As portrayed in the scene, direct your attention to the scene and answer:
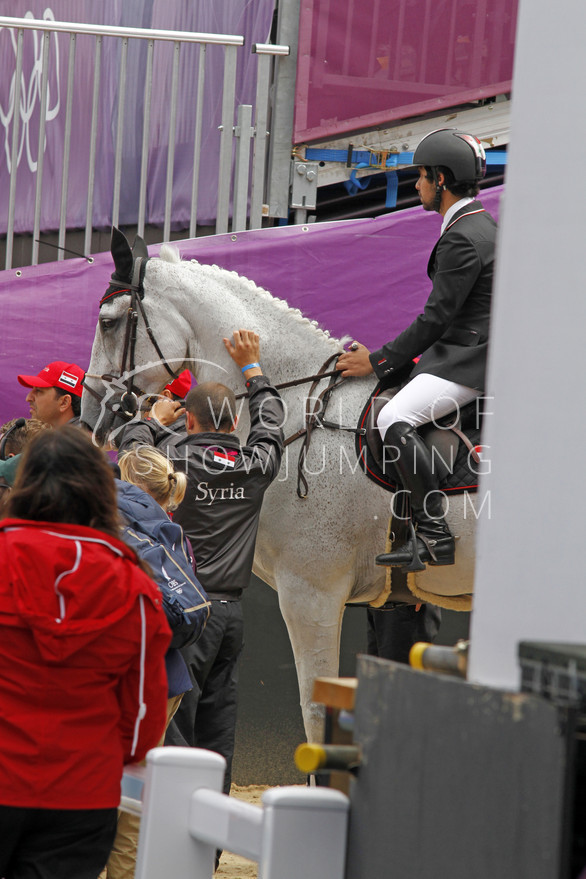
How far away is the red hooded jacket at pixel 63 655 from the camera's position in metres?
2.02

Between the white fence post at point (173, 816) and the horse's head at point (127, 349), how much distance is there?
3367 mm

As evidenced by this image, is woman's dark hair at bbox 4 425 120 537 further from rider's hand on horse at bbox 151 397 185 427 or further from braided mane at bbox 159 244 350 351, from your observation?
rider's hand on horse at bbox 151 397 185 427

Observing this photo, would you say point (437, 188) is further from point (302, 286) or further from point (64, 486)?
point (64, 486)

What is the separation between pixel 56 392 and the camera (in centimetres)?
535

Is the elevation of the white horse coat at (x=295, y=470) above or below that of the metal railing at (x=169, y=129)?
below

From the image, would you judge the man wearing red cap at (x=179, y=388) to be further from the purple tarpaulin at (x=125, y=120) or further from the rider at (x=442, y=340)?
the rider at (x=442, y=340)

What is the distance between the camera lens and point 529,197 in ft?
4.42

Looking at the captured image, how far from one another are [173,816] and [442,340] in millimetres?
3126

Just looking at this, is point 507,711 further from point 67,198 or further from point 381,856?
point 67,198

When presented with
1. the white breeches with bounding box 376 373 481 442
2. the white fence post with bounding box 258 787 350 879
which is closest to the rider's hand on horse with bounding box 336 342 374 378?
the white breeches with bounding box 376 373 481 442

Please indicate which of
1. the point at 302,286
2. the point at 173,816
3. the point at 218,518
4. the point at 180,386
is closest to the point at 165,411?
the point at 180,386

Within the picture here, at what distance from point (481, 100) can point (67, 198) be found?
2.84 meters

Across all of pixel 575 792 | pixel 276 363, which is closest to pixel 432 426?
pixel 276 363

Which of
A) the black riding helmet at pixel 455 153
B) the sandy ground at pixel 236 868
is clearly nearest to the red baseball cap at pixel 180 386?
the black riding helmet at pixel 455 153
